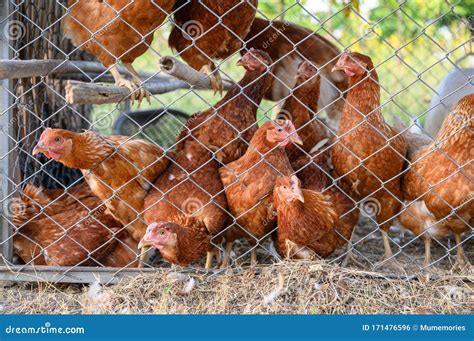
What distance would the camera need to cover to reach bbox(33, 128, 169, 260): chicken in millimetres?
2389

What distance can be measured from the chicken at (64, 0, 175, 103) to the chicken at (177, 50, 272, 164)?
305mm

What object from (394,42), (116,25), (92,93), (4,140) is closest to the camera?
(92,93)

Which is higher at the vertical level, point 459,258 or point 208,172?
point 459,258

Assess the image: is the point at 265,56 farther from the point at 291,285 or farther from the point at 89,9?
the point at 291,285

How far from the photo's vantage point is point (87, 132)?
2459 mm

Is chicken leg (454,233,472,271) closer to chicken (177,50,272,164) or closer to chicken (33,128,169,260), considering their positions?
chicken (177,50,272,164)

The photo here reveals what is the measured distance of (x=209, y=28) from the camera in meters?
2.78

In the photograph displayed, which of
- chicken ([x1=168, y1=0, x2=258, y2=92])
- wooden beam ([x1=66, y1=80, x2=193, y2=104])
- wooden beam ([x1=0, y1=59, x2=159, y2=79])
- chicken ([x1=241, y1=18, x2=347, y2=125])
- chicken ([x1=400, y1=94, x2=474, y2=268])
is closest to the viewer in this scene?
wooden beam ([x1=66, y1=80, x2=193, y2=104])

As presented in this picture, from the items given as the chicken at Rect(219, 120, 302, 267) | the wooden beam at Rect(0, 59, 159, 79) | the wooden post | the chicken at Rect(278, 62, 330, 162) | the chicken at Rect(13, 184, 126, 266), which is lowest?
the chicken at Rect(13, 184, 126, 266)

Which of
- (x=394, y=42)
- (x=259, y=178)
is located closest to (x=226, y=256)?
(x=259, y=178)

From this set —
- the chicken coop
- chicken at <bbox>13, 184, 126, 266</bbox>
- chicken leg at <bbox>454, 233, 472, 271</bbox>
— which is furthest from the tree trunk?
chicken leg at <bbox>454, 233, 472, 271</bbox>

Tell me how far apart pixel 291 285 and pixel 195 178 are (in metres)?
0.66

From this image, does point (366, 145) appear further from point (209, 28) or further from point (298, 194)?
point (209, 28)

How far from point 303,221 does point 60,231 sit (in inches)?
41.4
